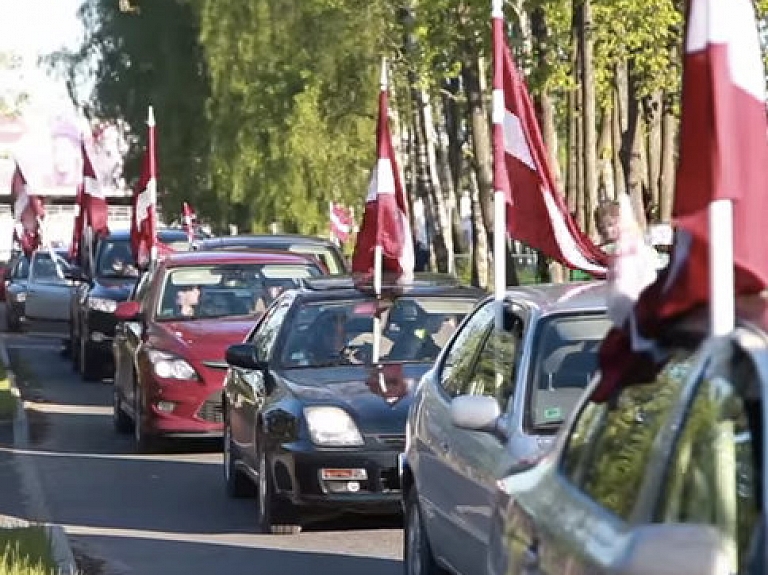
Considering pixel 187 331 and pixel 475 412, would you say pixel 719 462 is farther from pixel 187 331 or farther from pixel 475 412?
pixel 187 331

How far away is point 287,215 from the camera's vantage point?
173 ft

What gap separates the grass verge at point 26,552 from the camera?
31.9 ft

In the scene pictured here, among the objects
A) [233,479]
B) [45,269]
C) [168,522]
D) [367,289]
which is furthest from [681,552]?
[45,269]

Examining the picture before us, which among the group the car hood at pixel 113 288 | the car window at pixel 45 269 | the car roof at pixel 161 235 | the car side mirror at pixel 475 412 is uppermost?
the car side mirror at pixel 475 412

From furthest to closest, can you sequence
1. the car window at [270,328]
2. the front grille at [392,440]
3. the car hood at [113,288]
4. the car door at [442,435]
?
the car hood at [113,288] < the car window at [270,328] < the front grille at [392,440] < the car door at [442,435]

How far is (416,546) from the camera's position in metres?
9.84

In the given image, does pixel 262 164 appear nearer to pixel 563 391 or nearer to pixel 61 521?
pixel 61 521

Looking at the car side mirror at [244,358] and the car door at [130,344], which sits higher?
the car side mirror at [244,358]

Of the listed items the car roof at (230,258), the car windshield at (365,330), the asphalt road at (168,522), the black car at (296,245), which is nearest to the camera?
the asphalt road at (168,522)

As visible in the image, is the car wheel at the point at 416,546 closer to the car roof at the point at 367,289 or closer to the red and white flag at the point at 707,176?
the car roof at the point at 367,289

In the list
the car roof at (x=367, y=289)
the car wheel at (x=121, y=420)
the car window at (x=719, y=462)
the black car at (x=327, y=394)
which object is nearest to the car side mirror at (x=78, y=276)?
the car wheel at (x=121, y=420)

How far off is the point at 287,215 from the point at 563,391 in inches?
1743

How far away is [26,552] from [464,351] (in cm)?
245

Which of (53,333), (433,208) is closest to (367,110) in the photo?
(433,208)
